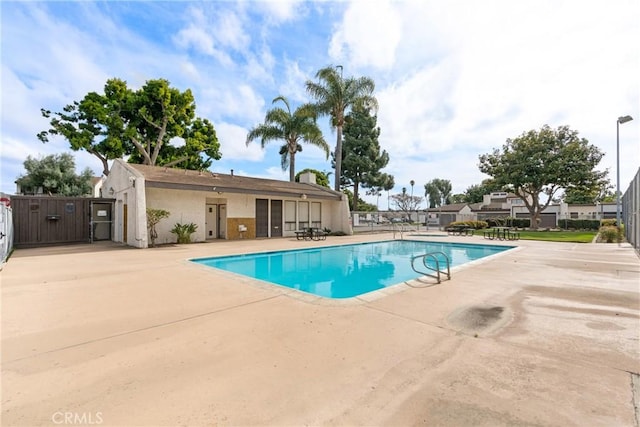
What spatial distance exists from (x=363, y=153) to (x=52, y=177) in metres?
32.8

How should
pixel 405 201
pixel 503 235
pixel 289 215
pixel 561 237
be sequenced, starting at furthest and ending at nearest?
pixel 405 201, pixel 289 215, pixel 561 237, pixel 503 235

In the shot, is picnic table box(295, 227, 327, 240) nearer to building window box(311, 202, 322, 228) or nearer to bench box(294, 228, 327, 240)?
bench box(294, 228, 327, 240)

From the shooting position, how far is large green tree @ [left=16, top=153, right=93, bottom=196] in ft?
93.0

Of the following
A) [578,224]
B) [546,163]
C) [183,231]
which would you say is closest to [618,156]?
[546,163]

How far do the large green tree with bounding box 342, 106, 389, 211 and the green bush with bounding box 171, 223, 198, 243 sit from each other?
71.4ft

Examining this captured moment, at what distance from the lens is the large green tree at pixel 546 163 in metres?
25.1

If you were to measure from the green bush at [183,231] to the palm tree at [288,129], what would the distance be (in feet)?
40.9

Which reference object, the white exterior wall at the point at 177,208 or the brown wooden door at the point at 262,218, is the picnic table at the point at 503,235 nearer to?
the brown wooden door at the point at 262,218

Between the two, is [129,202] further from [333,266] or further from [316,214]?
[316,214]

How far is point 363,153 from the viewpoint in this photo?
3394 centimetres

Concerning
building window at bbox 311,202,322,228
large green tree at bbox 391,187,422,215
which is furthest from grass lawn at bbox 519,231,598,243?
large green tree at bbox 391,187,422,215

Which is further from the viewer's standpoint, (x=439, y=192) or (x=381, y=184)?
(x=439, y=192)

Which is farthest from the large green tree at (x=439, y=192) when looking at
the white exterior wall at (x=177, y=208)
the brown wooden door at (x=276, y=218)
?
the white exterior wall at (x=177, y=208)

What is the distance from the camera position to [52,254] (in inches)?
403
